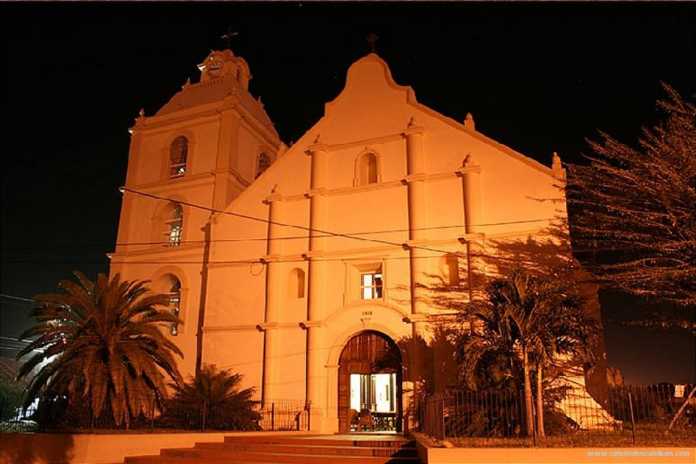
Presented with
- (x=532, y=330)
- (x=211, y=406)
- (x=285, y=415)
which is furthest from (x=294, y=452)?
Result: (x=532, y=330)

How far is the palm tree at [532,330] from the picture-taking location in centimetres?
1471

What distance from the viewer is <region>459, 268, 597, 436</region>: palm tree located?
14.7 m

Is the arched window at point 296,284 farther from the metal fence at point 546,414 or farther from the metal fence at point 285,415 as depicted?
the metal fence at point 546,414

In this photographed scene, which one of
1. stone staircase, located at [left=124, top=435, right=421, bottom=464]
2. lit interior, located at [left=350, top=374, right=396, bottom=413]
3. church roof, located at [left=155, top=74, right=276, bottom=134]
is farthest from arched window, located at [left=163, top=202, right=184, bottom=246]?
stone staircase, located at [left=124, top=435, right=421, bottom=464]

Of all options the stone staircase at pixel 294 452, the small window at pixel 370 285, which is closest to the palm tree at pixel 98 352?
the stone staircase at pixel 294 452

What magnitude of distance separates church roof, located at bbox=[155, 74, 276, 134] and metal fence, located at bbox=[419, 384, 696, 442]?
56.1 ft

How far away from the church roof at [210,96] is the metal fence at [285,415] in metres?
13.2

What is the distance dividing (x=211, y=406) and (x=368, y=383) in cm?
533

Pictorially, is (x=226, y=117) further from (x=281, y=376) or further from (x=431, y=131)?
(x=281, y=376)

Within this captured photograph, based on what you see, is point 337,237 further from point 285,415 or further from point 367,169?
point 285,415

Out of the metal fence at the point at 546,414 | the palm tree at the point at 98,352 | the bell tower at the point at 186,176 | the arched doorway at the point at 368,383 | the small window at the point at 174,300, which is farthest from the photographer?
the bell tower at the point at 186,176

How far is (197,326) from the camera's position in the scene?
72.1 feet

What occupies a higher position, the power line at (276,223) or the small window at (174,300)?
the power line at (276,223)

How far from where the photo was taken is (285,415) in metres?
19.5
